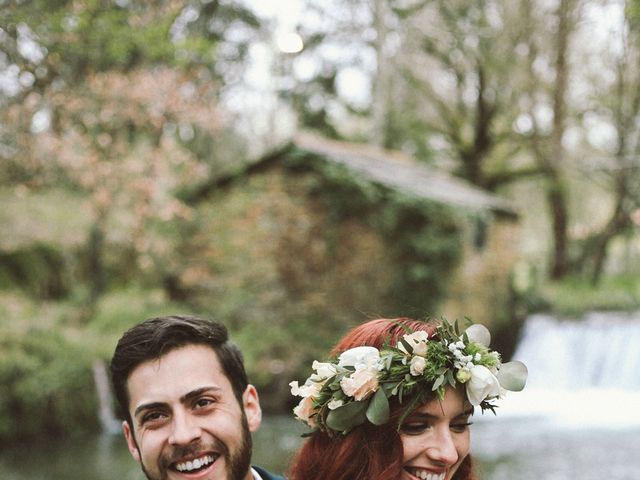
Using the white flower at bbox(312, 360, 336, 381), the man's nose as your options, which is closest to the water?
the white flower at bbox(312, 360, 336, 381)

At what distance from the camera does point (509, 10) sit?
19.8 m

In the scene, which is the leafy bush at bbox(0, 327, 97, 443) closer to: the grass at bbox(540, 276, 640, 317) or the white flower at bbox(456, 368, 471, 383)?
the white flower at bbox(456, 368, 471, 383)

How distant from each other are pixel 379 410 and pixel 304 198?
10659mm

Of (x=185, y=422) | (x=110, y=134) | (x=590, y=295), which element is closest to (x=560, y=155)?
(x=590, y=295)

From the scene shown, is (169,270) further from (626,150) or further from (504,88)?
(626,150)

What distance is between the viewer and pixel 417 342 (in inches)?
99.1

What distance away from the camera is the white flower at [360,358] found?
2492 mm

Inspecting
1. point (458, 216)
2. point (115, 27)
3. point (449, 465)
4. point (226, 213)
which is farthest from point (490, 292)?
point (449, 465)

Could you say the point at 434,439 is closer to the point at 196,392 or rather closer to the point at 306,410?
the point at 306,410

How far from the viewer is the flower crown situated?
2453 millimetres

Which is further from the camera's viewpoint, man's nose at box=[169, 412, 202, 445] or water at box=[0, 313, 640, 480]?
water at box=[0, 313, 640, 480]

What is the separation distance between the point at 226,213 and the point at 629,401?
24.8 ft

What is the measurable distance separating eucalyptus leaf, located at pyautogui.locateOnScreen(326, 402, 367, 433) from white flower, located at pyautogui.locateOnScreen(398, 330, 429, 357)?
9.0 inches

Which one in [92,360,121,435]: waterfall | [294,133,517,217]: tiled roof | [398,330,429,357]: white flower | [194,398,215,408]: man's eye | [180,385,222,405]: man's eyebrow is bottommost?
[92,360,121,435]: waterfall
